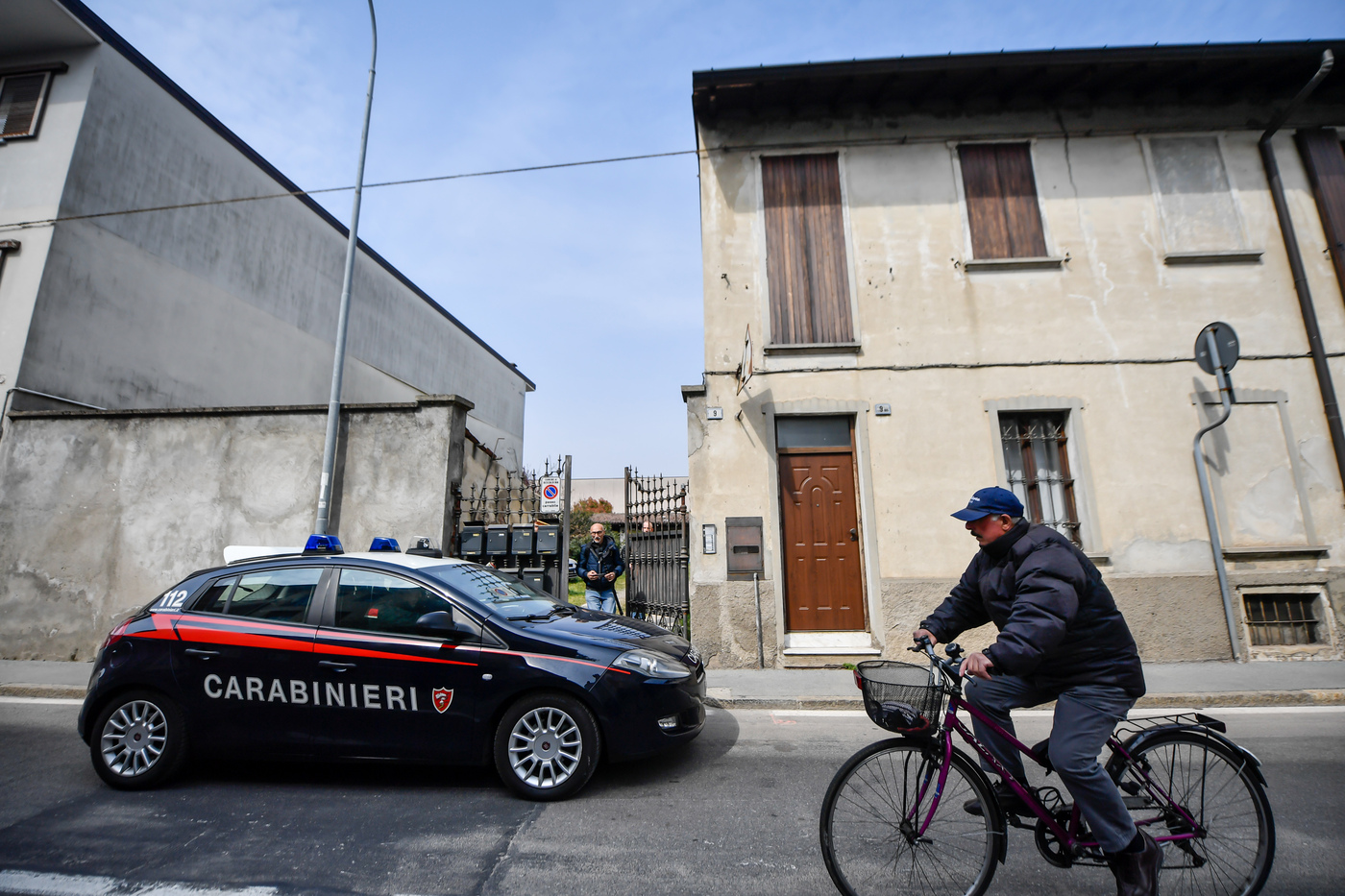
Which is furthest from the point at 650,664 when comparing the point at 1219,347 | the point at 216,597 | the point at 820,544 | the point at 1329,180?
the point at 1329,180

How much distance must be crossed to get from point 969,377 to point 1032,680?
6566 mm

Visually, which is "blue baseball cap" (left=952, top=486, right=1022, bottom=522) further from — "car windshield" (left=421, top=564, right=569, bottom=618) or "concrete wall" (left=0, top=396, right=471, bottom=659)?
"concrete wall" (left=0, top=396, right=471, bottom=659)

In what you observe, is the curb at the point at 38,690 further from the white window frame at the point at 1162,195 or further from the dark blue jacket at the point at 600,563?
the white window frame at the point at 1162,195

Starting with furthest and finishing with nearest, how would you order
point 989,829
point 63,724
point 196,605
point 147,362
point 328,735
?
point 147,362, point 63,724, point 196,605, point 328,735, point 989,829

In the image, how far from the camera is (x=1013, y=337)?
858 cm

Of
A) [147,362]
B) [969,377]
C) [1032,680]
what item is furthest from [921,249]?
[147,362]

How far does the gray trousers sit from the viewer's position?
240 centimetres

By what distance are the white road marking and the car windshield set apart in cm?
186

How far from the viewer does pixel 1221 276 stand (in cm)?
867

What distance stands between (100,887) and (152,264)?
496 inches

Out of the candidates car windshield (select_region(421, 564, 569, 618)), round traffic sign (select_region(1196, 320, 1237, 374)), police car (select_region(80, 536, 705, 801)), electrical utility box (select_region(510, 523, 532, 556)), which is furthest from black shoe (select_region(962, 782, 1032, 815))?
round traffic sign (select_region(1196, 320, 1237, 374))

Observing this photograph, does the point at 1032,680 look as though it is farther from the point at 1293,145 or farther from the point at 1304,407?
the point at 1293,145

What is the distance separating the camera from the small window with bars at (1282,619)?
7.79 meters

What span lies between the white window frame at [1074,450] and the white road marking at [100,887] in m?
8.25
